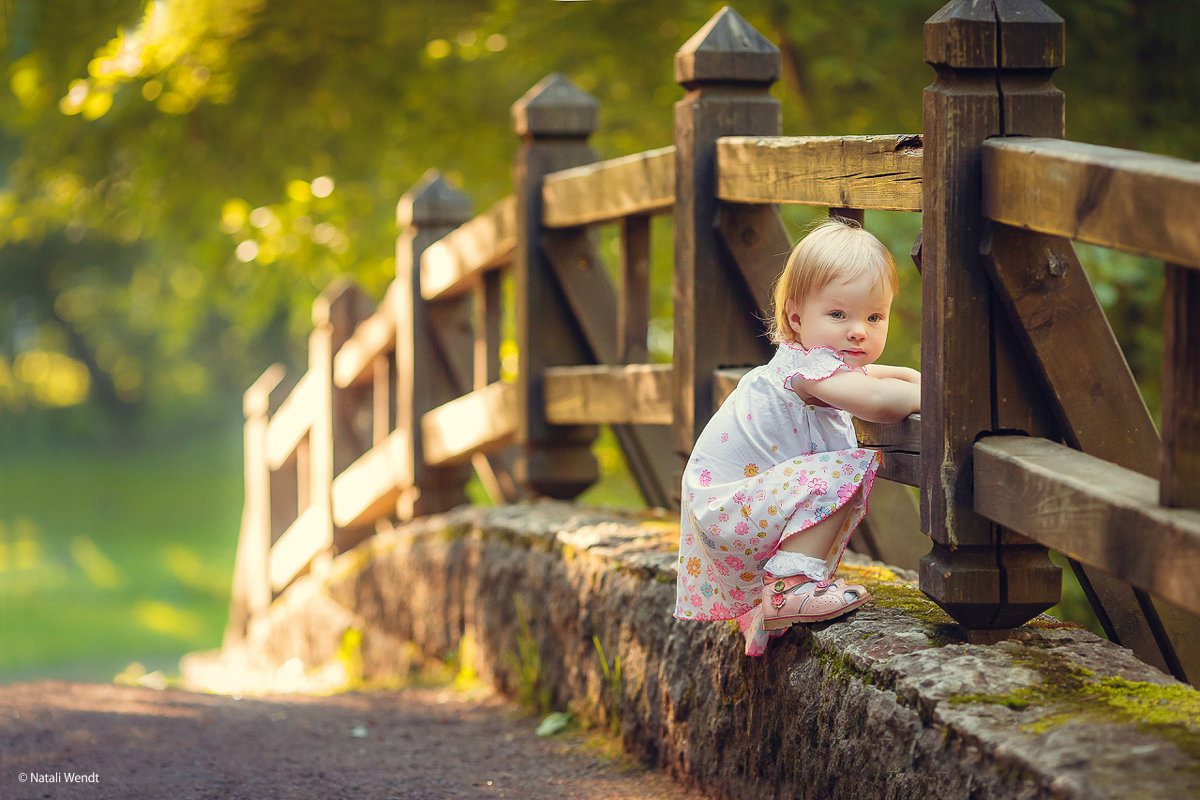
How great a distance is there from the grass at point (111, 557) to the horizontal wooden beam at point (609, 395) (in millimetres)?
7518

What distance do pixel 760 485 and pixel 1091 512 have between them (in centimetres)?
71

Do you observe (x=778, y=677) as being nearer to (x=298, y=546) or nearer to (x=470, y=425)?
(x=470, y=425)

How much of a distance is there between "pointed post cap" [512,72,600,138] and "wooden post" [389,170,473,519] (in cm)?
97

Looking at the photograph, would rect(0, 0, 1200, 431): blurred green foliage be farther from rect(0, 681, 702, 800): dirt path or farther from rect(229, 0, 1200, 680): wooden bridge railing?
rect(0, 681, 702, 800): dirt path

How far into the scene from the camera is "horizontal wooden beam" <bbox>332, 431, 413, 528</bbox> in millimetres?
5484

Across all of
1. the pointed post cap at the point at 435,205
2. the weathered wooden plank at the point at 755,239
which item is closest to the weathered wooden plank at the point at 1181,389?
the weathered wooden plank at the point at 755,239

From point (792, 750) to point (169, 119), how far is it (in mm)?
5958

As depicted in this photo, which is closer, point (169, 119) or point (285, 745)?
point (285, 745)

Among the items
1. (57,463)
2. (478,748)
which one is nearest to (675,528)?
(478,748)

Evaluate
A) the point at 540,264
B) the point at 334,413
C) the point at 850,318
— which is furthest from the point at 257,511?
the point at 850,318

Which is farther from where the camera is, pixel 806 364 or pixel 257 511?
pixel 257 511

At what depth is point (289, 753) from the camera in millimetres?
3465

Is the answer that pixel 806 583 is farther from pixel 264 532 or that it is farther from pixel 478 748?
pixel 264 532

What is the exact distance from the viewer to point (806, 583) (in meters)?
2.45
